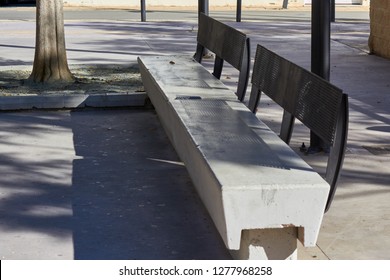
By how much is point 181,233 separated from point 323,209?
1.39 meters

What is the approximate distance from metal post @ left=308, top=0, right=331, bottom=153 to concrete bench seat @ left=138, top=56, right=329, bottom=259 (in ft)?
4.09

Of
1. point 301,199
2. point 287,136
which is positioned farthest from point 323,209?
point 287,136

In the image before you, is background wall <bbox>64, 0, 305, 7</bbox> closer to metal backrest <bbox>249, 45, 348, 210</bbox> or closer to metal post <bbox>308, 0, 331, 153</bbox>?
Result: metal post <bbox>308, 0, 331, 153</bbox>

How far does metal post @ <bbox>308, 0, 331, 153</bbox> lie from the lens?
27.0 feet

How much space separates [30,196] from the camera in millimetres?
7094

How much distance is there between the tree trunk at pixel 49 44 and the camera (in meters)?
11.3

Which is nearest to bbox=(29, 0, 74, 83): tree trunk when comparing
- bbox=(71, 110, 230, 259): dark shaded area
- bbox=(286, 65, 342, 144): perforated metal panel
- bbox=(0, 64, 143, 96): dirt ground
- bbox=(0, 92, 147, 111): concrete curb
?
bbox=(0, 64, 143, 96): dirt ground

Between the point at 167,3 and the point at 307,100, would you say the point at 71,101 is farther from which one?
the point at 167,3

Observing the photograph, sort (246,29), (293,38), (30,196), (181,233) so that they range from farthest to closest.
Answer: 1. (246,29)
2. (293,38)
3. (30,196)
4. (181,233)

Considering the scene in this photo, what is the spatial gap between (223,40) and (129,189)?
2.95m

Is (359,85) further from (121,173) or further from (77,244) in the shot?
(77,244)

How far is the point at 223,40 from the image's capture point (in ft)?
32.0

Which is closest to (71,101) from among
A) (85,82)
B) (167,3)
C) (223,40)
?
(85,82)

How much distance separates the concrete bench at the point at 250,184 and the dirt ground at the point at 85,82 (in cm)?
403
